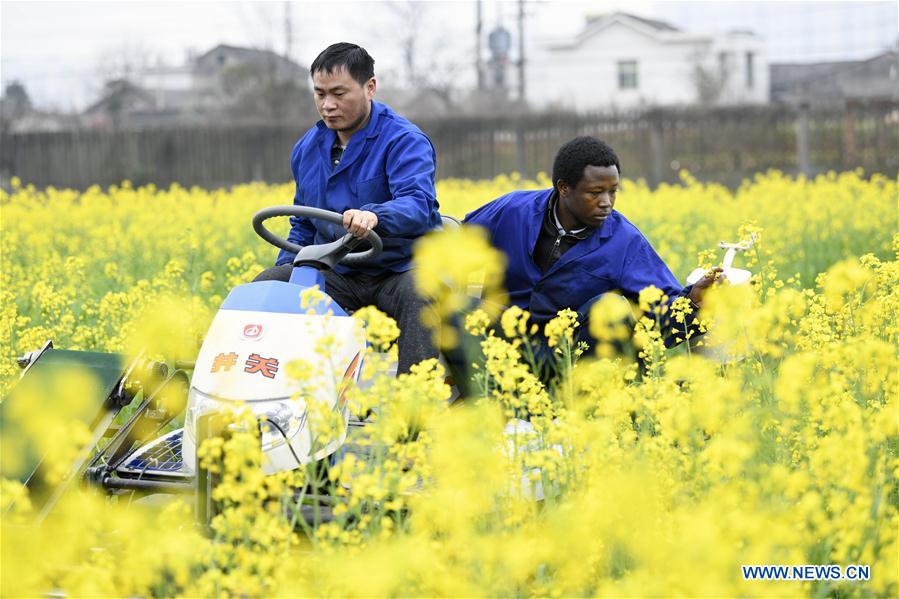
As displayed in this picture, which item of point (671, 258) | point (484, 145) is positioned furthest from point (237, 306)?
point (484, 145)

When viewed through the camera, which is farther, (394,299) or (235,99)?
(235,99)

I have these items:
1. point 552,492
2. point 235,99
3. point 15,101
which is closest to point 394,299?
point 552,492

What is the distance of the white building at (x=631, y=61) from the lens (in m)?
50.9

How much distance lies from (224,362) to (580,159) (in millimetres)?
1790

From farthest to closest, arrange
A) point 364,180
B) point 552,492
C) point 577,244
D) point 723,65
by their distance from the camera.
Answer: point 723,65 → point 577,244 → point 364,180 → point 552,492

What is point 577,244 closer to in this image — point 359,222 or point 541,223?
point 541,223

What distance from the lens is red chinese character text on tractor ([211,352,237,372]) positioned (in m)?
3.56

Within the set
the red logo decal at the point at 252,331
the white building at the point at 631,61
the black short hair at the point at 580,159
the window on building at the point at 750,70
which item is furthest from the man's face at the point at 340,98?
the window on building at the point at 750,70

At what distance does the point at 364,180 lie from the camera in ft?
14.6

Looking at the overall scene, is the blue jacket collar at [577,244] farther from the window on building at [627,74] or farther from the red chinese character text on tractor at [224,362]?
the window on building at [627,74]

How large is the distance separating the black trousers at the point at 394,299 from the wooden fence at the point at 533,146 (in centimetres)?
1324

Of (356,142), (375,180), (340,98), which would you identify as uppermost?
(340,98)

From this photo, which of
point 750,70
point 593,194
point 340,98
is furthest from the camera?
point 750,70

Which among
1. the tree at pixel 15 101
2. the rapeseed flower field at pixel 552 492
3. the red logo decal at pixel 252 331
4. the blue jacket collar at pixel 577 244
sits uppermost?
the tree at pixel 15 101
